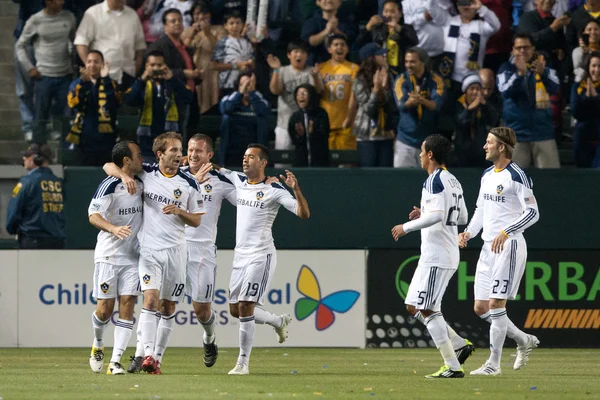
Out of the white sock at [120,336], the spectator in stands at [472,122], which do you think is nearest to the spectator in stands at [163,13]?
the spectator in stands at [472,122]

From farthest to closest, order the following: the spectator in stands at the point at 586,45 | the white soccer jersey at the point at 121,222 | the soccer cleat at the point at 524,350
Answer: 1. the spectator in stands at the point at 586,45
2. the soccer cleat at the point at 524,350
3. the white soccer jersey at the point at 121,222

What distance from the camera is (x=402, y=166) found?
16516 millimetres

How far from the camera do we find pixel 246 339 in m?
11.5

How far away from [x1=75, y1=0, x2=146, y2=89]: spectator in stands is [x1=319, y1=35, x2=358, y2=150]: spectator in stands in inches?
116

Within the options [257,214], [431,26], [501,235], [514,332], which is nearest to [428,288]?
[501,235]

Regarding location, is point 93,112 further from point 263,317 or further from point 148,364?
point 148,364

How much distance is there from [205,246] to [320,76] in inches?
198

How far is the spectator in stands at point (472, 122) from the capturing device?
16.3 meters

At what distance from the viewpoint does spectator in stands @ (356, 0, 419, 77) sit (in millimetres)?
17125

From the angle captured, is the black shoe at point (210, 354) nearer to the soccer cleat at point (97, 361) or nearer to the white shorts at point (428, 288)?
the soccer cleat at point (97, 361)

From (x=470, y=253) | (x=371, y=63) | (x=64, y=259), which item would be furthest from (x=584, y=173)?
(x=64, y=259)

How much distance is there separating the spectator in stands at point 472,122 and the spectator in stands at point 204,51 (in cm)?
370

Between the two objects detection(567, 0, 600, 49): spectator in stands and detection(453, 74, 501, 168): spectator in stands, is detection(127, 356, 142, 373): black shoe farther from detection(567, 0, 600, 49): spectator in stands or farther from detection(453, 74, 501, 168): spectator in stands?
detection(567, 0, 600, 49): spectator in stands

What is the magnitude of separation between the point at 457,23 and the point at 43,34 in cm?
638
